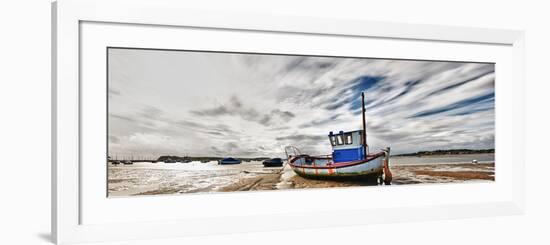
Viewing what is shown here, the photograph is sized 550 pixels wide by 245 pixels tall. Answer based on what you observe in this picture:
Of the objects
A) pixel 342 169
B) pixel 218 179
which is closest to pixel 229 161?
pixel 218 179

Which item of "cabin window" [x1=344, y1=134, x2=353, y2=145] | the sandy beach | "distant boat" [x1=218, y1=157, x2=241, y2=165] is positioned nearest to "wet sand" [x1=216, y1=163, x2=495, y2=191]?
the sandy beach

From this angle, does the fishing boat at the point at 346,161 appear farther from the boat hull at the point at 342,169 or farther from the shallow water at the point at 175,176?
the shallow water at the point at 175,176

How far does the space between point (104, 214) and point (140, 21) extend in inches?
39.5

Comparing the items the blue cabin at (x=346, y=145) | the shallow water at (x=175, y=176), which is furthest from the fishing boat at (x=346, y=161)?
the shallow water at (x=175, y=176)

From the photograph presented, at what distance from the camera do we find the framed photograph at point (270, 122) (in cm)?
272

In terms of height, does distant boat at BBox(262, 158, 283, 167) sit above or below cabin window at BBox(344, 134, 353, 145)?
below

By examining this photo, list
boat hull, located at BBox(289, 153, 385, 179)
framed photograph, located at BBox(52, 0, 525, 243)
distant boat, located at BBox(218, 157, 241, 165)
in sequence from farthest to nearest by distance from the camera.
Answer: boat hull, located at BBox(289, 153, 385, 179) < distant boat, located at BBox(218, 157, 241, 165) < framed photograph, located at BBox(52, 0, 525, 243)

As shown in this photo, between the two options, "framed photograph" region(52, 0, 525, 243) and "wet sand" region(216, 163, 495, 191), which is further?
"wet sand" region(216, 163, 495, 191)

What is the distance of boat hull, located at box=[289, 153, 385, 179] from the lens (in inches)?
120

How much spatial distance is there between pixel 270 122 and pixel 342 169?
0.51m

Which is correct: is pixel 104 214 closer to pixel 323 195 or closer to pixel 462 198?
pixel 323 195

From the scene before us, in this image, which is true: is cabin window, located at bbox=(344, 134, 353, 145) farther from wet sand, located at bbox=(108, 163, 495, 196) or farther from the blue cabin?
wet sand, located at bbox=(108, 163, 495, 196)

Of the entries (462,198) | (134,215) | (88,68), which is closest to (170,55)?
(88,68)

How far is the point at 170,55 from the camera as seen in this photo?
9.36 feet
